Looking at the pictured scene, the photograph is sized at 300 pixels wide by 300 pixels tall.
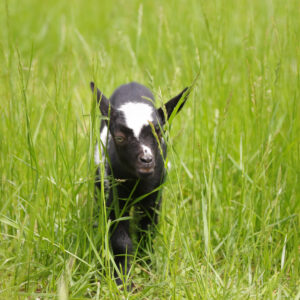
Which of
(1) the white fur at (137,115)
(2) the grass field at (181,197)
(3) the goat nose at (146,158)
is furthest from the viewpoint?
(1) the white fur at (137,115)

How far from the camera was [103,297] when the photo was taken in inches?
95.8

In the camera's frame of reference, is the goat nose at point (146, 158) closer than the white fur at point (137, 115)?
Yes

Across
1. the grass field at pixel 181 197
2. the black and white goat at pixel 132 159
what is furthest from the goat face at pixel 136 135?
the grass field at pixel 181 197

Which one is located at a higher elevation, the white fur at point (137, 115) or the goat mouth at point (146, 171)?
the white fur at point (137, 115)

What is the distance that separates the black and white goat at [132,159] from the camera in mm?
2621

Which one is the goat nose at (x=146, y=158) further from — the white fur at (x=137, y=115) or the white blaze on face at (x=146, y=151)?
the white fur at (x=137, y=115)

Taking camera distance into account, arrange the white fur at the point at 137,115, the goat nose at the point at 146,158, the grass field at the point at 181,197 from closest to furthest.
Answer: the grass field at the point at 181,197, the goat nose at the point at 146,158, the white fur at the point at 137,115

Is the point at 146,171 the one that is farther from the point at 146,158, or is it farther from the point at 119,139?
the point at 119,139

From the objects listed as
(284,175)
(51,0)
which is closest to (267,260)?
(284,175)

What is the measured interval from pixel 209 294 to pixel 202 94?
187cm

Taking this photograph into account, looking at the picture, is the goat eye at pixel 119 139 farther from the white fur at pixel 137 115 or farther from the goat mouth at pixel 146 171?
the goat mouth at pixel 146 171

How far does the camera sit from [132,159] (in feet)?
8.69

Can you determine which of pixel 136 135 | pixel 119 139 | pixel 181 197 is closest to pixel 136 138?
pixel 136 135

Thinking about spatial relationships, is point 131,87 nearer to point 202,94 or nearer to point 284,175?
point 202,94
